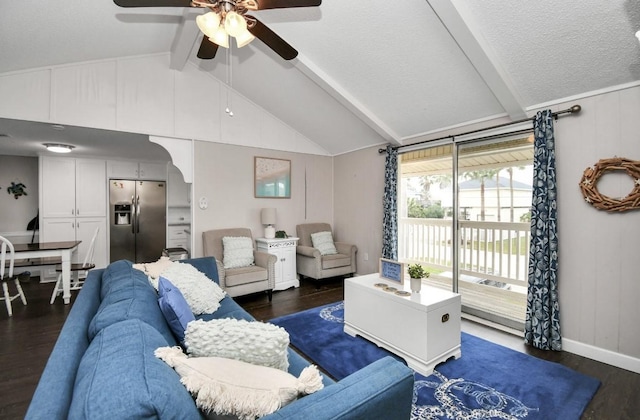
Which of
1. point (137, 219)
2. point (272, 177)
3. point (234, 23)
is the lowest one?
point (137, 219)

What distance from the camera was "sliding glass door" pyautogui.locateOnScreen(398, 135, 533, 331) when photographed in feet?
11.6

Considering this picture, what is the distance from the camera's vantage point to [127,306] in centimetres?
127

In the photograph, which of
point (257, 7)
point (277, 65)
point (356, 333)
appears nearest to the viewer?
point (257, 7)

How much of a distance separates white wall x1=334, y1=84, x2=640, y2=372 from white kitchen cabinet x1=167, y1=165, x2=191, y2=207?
18.9ft

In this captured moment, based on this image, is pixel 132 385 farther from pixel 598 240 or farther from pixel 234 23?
pixel 598 240

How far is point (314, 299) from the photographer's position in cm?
392

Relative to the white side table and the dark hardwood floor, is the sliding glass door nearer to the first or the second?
the dark hardwood floor

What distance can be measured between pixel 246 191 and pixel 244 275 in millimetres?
1465

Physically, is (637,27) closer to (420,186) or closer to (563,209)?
(563,209)

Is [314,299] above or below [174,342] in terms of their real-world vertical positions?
below

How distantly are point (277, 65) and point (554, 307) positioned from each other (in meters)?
3.98

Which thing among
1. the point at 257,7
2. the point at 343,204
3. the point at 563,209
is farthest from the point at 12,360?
the point at 563,209

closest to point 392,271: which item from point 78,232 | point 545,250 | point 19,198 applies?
point 545,250

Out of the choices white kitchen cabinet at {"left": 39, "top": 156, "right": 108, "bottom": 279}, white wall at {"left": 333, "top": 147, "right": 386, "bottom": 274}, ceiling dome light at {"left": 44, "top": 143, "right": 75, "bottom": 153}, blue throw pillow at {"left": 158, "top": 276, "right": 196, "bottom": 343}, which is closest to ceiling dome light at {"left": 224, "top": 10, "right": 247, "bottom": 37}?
blue throw pillow at {"left": 158, "top": 276, "right": 196, "bottom": 343}
